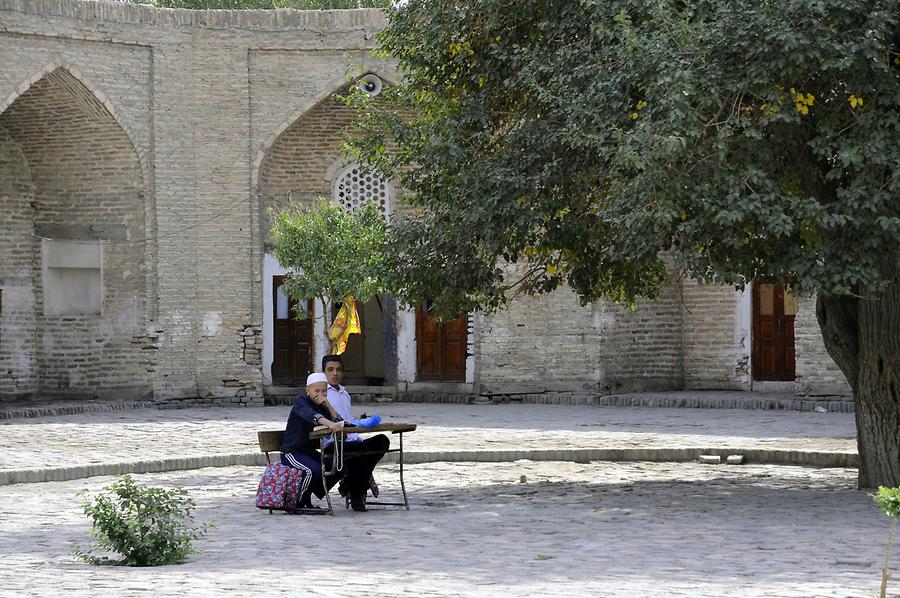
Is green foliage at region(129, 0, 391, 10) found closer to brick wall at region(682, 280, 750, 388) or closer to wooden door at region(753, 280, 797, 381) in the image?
brick wall at region(682, 280, 750, 388)

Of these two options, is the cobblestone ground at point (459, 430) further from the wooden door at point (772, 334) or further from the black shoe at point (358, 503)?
the black shoe at point (358, 503)

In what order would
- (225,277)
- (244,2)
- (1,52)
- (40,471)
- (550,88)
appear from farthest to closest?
(244,2) < (225,277) < (1,52) < (40,471) < (550,88)

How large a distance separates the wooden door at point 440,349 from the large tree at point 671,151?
1106 centimetres

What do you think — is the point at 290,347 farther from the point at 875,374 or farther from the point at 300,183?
the point at 875,374

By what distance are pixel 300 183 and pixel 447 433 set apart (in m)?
7.67

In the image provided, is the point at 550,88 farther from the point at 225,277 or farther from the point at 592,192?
the point at 225,277

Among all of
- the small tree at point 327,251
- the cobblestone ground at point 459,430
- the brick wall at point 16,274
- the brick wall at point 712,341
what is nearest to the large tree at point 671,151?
the cobblestone ground at point 459,430

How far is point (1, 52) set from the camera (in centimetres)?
2039

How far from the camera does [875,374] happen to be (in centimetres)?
1096

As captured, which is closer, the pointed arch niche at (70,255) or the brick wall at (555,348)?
the pointed arch niche at (70,255)

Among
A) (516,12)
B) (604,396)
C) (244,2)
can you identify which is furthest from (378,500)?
(244,2)

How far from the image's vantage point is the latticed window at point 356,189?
2348 centimetres

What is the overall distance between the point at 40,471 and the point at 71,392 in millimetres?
10314

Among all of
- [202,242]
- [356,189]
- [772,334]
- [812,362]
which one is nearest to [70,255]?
[202,242]
